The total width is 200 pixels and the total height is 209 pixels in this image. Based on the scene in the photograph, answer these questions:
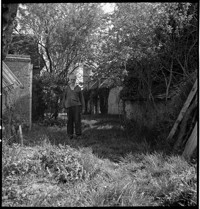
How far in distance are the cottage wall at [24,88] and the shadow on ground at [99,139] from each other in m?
0.47

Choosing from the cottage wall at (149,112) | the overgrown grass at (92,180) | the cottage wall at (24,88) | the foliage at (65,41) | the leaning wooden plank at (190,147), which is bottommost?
the overgrown grass at (92,180)

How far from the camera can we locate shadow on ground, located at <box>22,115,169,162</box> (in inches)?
189

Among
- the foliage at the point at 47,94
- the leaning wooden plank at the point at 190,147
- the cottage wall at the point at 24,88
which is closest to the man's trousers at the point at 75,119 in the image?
the foliage at the point at 47,94

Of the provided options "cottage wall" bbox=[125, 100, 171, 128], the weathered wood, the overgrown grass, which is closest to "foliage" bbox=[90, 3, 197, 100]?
"cottage wall" bbox=[125, 100, 171, 128]

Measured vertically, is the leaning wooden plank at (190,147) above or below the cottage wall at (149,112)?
below

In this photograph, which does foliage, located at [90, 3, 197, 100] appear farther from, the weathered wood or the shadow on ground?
the shadow on ground

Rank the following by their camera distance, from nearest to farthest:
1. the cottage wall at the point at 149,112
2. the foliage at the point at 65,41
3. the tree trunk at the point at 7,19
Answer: the tree trunk at the point at 7,19, the cottage wall at the point at 149,112, the foliage at the point at 65,41

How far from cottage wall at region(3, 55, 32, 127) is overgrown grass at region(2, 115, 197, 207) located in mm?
1906

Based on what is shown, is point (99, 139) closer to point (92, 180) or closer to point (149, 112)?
point (149, 112)

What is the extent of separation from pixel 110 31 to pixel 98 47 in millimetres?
938

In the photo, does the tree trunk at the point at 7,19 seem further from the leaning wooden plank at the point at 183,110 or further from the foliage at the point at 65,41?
the foliage at the point at 65,41

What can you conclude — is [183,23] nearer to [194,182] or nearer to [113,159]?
[113,159]

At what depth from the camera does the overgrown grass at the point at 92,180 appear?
2557 mm

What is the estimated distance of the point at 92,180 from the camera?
3160mm
